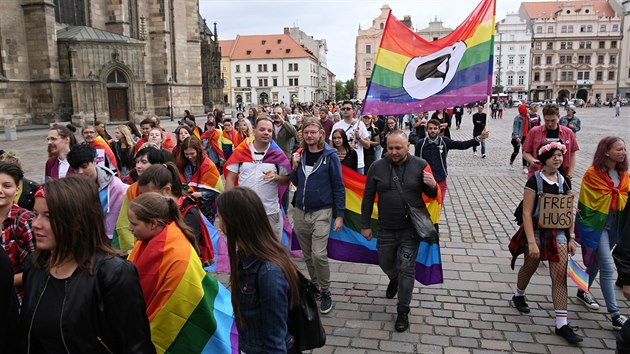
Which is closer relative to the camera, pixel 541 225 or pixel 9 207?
pixel 9 207

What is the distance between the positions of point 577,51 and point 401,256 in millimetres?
107303

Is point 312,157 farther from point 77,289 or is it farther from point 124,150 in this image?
point 124,150

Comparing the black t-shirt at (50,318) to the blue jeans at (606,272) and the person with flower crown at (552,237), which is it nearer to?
the person with flower crown at (552,237)

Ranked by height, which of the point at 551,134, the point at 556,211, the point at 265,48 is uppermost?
the point at 265,48

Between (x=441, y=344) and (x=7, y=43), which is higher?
(x=7, y=43)

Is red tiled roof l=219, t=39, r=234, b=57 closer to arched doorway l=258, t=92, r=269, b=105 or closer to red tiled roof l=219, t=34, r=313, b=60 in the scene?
red tiled roof l=219, t=34, r=313, b=60

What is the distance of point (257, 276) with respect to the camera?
8.71ft

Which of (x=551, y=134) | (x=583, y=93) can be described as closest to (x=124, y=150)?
(x=551, y=134)

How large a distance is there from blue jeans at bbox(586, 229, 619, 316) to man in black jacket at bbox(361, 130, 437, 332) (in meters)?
1.83

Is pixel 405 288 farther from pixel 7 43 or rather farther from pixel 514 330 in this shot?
pixel 7 43

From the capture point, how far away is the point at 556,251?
4.70 meters

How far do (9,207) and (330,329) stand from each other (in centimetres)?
301

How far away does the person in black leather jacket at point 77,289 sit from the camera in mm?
2264

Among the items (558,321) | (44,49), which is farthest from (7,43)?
(558,321)
